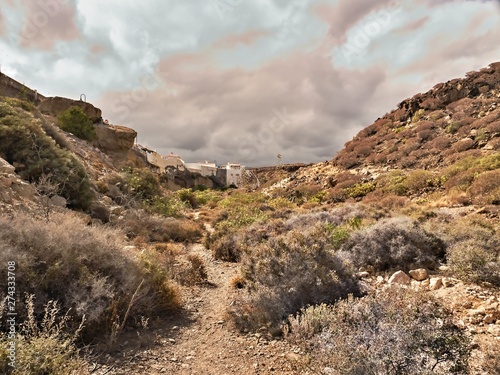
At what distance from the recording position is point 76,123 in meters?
20.7

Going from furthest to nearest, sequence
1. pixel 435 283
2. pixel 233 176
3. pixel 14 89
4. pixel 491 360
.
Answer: pixel 233 176 < pixel 14 89 < pixel 435 283 < pixel 491 360

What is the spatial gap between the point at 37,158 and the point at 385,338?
10681 millimetres

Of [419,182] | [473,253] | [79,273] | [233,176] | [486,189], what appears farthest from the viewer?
[233,176]

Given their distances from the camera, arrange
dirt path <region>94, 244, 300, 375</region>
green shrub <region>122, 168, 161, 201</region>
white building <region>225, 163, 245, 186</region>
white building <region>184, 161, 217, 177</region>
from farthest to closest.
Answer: white building <region>225, 163, 245, 186</region> < white building <region>184, 161, 217, 177</region> < green shrub <region>122, 168, 161, 201</region> < dirt path <region>94, 244, 300, 375</region>

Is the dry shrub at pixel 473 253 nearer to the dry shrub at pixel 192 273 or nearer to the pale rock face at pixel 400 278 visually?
the pale rock face at pixel 400 278

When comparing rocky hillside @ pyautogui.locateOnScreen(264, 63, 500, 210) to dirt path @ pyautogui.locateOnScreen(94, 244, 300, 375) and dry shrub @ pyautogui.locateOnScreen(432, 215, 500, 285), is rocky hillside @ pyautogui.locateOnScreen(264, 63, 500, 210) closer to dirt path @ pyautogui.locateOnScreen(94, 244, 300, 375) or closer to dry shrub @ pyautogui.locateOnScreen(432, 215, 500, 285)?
dry shrub @ pyautogui.locateOnScreen(432, 215, 500, 285)

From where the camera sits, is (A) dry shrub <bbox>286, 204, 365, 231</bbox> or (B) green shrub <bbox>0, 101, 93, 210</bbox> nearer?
(B) green shrub <bbox>0, 101, 93, 210</bbox>

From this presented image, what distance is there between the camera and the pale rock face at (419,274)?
5164 millimetres

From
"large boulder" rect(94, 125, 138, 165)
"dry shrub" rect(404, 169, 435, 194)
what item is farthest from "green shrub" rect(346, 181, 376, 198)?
"large boulder" rect(94, 125, 138, 165)

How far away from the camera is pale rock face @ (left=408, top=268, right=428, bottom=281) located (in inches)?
203

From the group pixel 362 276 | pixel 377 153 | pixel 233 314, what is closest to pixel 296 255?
pixel 233 314

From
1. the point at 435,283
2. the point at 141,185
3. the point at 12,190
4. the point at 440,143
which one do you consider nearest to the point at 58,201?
the point at 12,190

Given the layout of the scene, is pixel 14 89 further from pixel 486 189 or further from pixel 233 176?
pixel 233 176

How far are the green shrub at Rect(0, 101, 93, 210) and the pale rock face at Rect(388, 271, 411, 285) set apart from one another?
9109 mm
